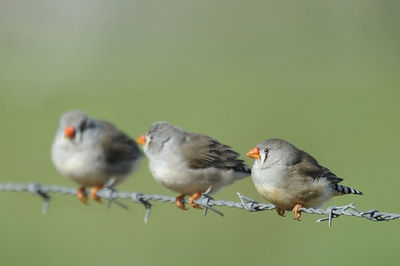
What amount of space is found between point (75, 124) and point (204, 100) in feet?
45.2

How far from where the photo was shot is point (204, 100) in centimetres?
2075

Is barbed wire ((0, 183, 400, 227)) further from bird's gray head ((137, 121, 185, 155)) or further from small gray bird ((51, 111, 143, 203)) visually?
bird's gray head ((137, 121, 185, 155))

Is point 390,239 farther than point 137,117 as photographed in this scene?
No

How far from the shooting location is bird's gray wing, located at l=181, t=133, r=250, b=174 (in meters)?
→ 6.90

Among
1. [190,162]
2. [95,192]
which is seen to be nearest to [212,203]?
[190,162]

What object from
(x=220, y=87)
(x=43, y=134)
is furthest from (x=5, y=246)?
(x=220, y=87)

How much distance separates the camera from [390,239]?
10.8 m

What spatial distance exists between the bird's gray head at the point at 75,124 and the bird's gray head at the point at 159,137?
492mm

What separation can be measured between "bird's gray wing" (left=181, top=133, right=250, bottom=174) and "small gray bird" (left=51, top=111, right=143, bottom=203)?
0.61m

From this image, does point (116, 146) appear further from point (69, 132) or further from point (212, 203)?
point (212, 203)

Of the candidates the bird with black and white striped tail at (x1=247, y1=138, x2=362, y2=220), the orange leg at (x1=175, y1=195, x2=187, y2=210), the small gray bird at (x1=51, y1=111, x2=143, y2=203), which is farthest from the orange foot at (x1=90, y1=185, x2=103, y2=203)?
the bird with black and white striped tail at (x1=247, y1=138, x2=362, y2=220)

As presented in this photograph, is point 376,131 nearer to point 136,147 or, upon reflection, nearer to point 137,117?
point 137,117

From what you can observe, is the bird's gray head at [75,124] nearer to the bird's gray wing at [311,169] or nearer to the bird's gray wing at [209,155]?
the bird's gray wing at [209,155]

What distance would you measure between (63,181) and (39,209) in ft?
3.61
